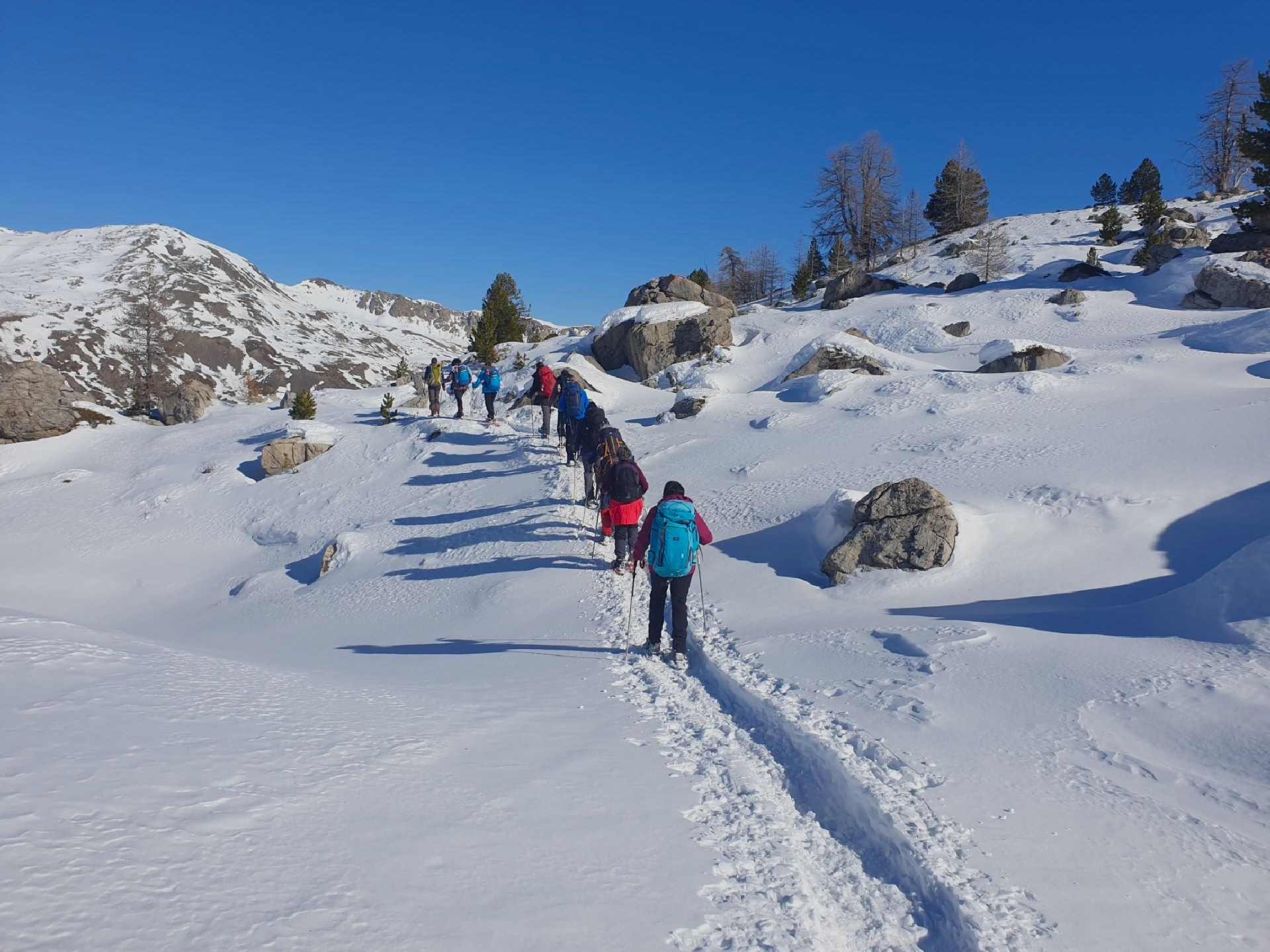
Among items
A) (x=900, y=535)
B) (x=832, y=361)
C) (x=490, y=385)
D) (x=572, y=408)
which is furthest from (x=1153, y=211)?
(x=900, y=535)

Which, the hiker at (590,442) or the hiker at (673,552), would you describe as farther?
the hiker at (590,442)

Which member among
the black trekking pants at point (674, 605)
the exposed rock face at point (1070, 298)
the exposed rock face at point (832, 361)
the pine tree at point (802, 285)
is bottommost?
the black trekking pants at point (674, 605)

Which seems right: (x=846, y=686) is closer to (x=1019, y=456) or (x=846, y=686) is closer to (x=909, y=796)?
(x=909, y=796)

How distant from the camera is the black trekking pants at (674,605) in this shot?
7.00m

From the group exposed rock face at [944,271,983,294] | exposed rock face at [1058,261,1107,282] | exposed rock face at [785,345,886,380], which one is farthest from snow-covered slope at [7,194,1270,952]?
exposed rock face at [944,271,983,294]

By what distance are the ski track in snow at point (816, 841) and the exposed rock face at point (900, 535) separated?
3.60m

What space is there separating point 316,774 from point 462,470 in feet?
44.8

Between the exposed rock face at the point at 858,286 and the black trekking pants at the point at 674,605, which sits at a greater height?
the exposed rock face at the point at 858,286

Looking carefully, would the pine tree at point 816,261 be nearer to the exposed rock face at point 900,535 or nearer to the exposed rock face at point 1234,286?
the exposed rock face at point 1234,286

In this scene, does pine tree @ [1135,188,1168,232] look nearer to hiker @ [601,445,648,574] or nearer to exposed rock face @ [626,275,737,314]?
exposed rock face @ [626,275,737,314]

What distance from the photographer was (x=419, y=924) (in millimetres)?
Result: 2617

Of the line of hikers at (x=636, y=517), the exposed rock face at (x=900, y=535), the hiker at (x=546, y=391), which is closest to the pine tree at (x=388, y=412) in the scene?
the hiker at (x=546, y=391)

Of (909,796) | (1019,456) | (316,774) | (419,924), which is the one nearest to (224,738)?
(316,774)

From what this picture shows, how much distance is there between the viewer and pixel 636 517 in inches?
384
